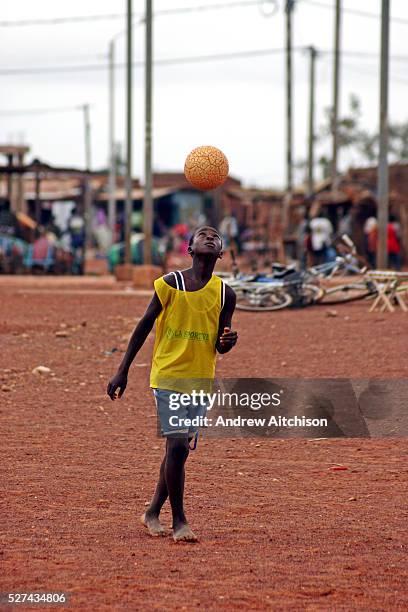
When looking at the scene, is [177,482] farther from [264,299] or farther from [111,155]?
[111,155]

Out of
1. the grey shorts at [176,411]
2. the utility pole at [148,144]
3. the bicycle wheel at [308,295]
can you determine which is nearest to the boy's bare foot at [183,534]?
the grey shorts at [176,411]

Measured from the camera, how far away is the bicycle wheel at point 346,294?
19.7 meters

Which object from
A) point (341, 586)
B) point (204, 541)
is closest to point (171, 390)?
point (204, 541)

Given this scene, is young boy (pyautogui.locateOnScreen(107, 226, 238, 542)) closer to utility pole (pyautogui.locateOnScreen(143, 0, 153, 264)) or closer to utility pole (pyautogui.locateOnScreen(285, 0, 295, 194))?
utility pole (pyautogui.locateOnScreen(143, 0, 153, 264))

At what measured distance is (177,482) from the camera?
6992 millimetres

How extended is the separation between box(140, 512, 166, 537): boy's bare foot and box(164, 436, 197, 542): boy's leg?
0.47ft

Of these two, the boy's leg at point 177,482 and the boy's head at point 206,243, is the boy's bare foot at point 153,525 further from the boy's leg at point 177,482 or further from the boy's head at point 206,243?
the boy's head at point 206,243

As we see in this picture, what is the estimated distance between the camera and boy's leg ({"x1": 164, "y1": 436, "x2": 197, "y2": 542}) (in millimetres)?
6941

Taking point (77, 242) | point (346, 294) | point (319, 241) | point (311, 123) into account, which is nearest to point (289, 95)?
point (311, 123)

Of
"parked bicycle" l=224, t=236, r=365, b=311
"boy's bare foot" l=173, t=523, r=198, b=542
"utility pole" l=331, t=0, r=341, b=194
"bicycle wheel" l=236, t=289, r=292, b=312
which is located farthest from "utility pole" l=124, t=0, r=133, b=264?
"boy's bare foot" l=173, t=523, r=198, b=542

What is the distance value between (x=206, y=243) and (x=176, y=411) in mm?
875

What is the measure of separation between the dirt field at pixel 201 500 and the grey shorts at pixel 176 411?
592 millimetres

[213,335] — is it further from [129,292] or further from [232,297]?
[129,292]

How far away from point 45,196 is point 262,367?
4298 centimetres
